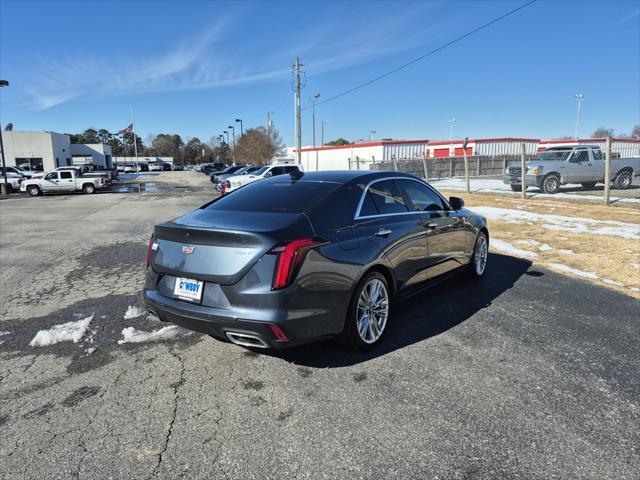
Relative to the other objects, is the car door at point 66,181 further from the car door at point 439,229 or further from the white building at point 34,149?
the white building at point 34,149

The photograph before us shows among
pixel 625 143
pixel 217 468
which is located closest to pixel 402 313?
pixel 217 468

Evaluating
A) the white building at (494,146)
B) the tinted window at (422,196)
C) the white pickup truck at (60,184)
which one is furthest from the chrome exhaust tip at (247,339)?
the white building at (494,146)

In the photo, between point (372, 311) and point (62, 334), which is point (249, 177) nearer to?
point (62, 334)

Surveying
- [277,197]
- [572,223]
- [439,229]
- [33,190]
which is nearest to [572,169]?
[572,223]

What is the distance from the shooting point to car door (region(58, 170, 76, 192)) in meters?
27.8

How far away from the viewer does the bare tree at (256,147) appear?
66.4m

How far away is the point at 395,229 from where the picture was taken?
424 centimetres

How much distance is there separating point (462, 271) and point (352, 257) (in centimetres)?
264

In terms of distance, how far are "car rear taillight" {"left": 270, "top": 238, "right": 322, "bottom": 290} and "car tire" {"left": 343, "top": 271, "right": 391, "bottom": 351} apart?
682 millimetres

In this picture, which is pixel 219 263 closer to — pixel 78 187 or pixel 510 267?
pixel 510 267

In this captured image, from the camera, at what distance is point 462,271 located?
571 centimetres

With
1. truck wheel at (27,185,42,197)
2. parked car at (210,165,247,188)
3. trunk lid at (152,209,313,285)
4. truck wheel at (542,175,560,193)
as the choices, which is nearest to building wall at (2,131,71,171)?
parked car at (210,165,247,188)

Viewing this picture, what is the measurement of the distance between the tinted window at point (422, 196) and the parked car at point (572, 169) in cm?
1497

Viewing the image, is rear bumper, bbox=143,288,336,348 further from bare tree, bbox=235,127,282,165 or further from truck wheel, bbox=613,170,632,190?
bare tree, bbox=235,127,282,165
